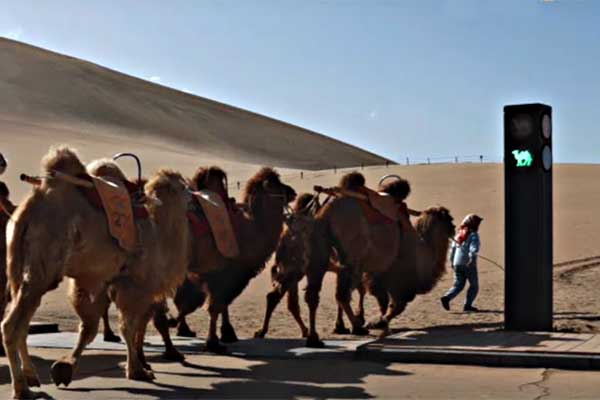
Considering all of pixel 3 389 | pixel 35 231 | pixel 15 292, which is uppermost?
pixel 35 231

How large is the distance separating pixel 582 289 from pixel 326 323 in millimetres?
6576

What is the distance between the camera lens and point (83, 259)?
27.9ft

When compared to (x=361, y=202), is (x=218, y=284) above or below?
below

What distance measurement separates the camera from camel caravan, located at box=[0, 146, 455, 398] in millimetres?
8094

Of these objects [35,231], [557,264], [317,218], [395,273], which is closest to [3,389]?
[35,231]

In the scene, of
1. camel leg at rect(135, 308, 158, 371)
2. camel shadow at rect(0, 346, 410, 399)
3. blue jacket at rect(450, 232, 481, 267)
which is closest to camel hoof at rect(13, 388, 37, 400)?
camel shadow at rect(0, 346, 410, 399)

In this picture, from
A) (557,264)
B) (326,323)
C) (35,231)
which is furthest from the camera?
(557,264)

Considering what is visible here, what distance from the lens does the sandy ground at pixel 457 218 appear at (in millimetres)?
14820

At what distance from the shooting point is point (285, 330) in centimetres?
1351

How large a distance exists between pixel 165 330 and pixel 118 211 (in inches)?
75.3

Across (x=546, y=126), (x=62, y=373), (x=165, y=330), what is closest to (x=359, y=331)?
(x=165, y=330)

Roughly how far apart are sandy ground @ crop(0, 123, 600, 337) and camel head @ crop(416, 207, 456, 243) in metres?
1.32

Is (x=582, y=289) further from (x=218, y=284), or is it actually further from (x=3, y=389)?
(x=3, y=389)

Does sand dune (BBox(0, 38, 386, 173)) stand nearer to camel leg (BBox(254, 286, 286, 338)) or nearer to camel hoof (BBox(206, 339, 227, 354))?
camel leg (BBox(254, 286, 286, 338))
